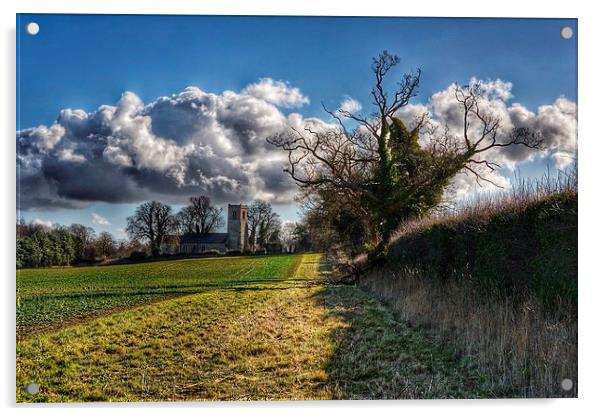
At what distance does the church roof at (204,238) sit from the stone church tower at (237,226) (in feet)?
0.22

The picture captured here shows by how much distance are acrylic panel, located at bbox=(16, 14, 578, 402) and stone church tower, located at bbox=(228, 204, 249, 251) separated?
22 millimetres

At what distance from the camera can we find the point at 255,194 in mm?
4371

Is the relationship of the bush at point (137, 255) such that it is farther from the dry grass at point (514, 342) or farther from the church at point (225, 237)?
the dry grass at point (514, 342)

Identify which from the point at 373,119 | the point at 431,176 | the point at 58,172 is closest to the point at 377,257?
the point at 431,176

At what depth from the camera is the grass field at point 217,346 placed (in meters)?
3.72

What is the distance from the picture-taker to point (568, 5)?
4.22 m

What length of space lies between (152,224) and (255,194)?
100 centimetres

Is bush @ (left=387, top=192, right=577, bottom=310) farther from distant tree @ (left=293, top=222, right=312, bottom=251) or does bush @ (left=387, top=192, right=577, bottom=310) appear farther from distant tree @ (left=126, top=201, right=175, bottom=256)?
distant tree @ (left=126, top=201, right=175, bottom=256)

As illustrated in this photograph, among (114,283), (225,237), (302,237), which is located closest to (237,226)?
(225,237)

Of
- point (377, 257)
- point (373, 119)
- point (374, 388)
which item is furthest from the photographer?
point (377, 257)

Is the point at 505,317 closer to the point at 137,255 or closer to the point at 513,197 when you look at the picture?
the point at 513,197

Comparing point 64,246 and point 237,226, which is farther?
point 237,226
